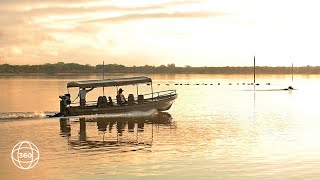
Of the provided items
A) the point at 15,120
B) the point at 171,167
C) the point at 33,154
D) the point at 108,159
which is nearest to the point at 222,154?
the point at 171,167


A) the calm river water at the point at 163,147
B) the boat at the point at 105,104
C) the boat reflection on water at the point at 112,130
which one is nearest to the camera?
the calm river water at the point at 163,147

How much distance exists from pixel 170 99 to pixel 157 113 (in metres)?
1.94

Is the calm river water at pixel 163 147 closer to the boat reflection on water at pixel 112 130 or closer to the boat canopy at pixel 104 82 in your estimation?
the boat reflection on water at pixel 112 130

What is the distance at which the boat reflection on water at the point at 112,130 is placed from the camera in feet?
92.4

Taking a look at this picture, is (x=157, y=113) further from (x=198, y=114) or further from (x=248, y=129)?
(x=248, y=129)

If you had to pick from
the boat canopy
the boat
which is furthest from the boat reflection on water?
the boat canopy

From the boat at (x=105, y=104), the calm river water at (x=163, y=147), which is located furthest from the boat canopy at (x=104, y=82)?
the calm river water at (x=163, y=147)

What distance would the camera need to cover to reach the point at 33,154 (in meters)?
24.1

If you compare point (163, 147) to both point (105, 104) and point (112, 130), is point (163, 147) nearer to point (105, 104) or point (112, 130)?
point (112, 130)

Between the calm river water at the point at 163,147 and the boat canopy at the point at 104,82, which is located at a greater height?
the boat canopy at the point at 104,82

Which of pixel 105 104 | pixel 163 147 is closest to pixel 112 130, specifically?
pixel 163 147

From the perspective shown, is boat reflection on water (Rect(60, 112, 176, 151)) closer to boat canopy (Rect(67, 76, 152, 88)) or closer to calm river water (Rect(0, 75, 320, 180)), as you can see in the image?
calm river water (Rect(0, 75, 320, 180))

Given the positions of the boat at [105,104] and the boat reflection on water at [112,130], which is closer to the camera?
the boat reflection on water at [112,130]

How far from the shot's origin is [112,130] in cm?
3472
